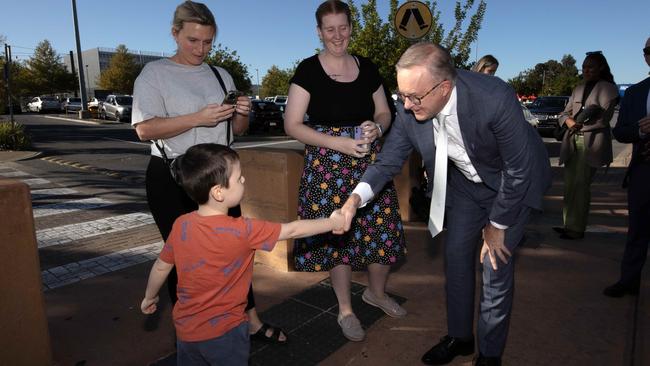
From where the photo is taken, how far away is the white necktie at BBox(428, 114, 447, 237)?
2.21 m

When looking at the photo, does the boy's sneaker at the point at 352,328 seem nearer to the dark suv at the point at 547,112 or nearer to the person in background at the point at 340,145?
the person in background at the point at 340,145

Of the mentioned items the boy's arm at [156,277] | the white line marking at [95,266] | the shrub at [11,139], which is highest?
the boy's arm at [156,277]

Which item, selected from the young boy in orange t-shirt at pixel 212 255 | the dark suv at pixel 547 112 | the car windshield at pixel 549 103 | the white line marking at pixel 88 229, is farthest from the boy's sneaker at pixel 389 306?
the car windshield at pixel 549 103

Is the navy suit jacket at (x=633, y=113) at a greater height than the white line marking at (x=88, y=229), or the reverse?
the navy suit jacket at (x=633, y=113)

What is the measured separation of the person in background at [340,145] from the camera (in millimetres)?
2641

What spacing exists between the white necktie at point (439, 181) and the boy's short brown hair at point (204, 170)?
102cm

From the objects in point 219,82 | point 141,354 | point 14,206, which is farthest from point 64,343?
point 219,82

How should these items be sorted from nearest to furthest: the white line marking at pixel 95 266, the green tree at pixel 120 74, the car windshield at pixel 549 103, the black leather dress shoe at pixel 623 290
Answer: the black leather dress shoe at pixel 623 290 < the white line marking at pixel 95 266 < the car windshield at pixel 549 103 < the green tree at pixel 120 74

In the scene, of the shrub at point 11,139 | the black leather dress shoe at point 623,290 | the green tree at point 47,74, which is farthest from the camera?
the green tree at point 47,74

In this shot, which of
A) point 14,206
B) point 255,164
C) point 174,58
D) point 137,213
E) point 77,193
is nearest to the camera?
point 14,206

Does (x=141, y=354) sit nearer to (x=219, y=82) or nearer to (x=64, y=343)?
(x=64, y=343)

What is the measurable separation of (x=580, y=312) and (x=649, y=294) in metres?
0.58

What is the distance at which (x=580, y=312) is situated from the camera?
3.19 meters

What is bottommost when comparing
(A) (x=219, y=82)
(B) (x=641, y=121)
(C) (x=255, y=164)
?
(C) (x=255, y=164)
